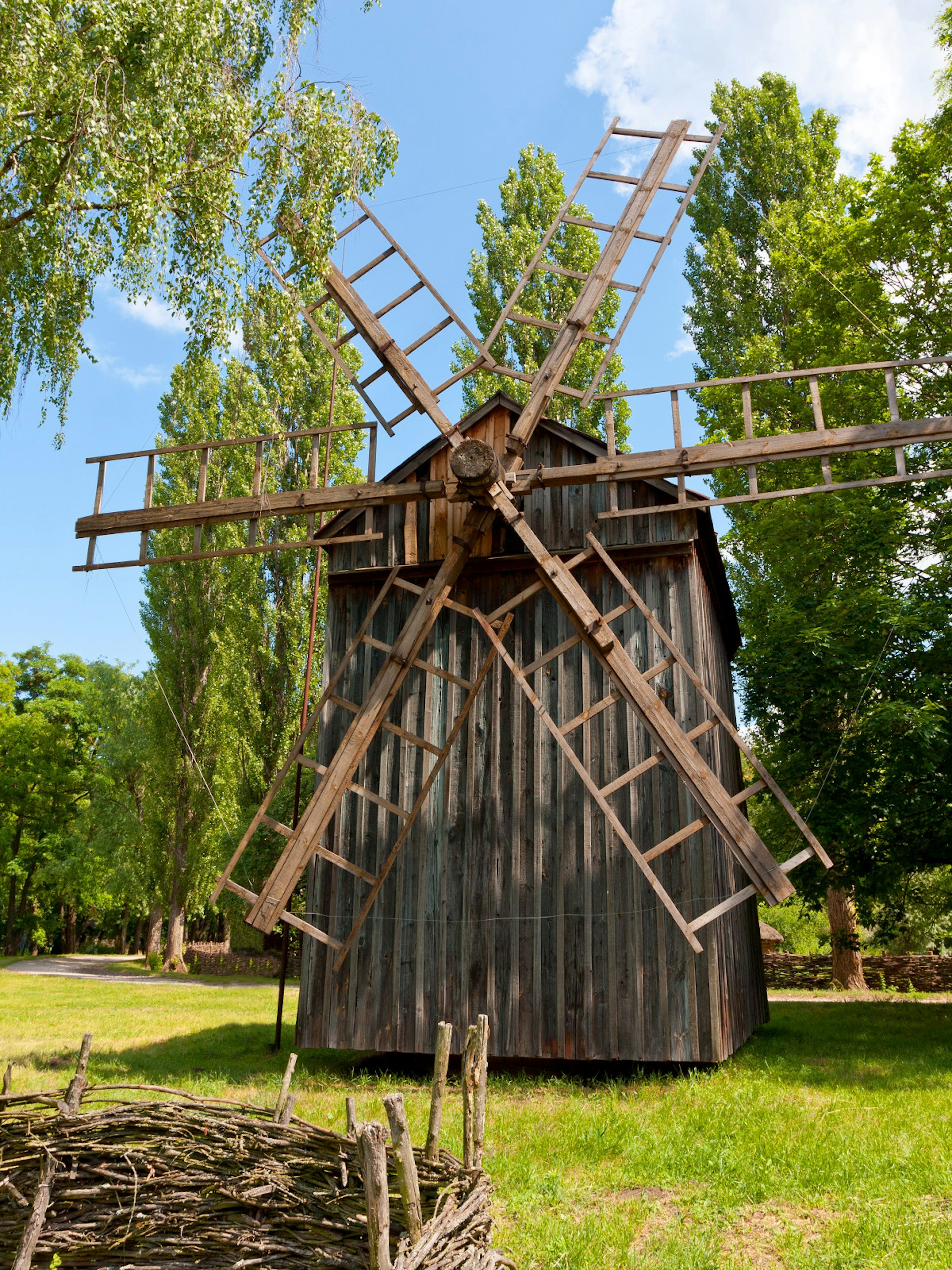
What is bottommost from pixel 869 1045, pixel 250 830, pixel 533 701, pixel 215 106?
pixel 869 1045

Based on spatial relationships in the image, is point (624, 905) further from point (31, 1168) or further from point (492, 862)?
point (31, 1168)

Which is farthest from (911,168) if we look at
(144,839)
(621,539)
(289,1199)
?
(144,839)

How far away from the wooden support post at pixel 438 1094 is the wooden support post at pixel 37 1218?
58.0 inches

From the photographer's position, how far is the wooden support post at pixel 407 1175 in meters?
3.13

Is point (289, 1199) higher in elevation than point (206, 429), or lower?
lower

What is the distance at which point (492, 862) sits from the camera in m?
9.66

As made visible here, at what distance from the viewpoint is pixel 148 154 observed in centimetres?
794

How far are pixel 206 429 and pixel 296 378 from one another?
16438 mm

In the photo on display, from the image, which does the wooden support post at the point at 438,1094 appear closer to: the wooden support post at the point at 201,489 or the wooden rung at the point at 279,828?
the wooden rung at the point at 279,828

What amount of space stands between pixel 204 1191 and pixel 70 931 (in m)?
44.9

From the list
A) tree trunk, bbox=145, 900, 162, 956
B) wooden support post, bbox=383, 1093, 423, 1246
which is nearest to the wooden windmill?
wooden support post, bbox=383, 1093, 423, 1246

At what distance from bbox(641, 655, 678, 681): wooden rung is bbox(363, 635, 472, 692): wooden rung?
1.71m

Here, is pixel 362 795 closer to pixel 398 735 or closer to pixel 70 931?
pixel 398 735

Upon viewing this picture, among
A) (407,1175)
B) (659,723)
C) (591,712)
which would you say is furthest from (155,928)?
(407,1175)
